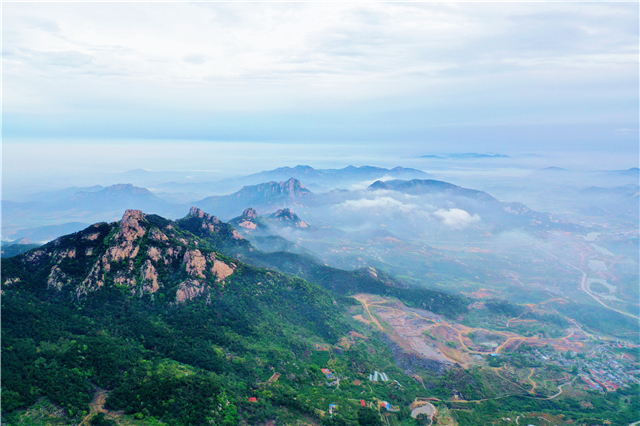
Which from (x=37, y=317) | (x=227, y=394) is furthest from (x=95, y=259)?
(x=227, y=394)

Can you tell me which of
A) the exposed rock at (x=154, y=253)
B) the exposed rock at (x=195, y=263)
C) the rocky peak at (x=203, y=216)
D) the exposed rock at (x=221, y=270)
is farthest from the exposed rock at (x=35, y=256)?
the rocky peak at (x=203, y=216)

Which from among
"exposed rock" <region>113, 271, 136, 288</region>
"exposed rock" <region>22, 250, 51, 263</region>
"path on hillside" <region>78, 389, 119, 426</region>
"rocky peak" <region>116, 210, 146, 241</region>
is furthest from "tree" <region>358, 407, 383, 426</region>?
"exposed rock" <region>22, 250, 51, 263</region>

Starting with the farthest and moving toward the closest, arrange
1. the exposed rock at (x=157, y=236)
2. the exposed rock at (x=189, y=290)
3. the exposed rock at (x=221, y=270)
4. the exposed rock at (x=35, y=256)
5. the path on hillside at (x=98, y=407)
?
1. the exposed rock at (x=221, y=270)
2. the exposed rock at (x=157, y=236)
3. the exposed rock at (x=189, y=290)
4. the exposed rock at (x=35, y=256)
5. the path on hillside at (x=98, y=407)

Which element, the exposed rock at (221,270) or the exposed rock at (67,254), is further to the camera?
the exposed rock at (221,270)

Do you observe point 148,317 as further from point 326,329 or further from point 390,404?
point 390,404

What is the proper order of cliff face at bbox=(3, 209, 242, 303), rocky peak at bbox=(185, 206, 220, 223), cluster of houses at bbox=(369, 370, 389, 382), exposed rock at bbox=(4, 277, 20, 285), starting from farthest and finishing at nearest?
rocky peak at bbox=(185, 206, 220, 223), cluster of houses at bbox=(369, 370, 389, 382), cliff face at bbox=(3, 209, 242, 303), exposed rock at bbox=(4, 277, 20, 285)

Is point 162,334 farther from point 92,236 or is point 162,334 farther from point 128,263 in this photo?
point 92,236

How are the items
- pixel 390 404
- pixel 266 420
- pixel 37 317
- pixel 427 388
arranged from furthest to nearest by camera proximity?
pixel 427 388
pixel 390 404
pixel 37 317
pixel 266 420

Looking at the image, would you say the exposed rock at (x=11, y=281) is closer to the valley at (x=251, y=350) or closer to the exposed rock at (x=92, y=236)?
the valley at (x=251, y=350)

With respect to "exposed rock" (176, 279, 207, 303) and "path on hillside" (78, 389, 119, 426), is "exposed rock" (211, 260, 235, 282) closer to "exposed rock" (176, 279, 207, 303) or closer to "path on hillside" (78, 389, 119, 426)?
"exposed rock" (176, 279, 207, 303)

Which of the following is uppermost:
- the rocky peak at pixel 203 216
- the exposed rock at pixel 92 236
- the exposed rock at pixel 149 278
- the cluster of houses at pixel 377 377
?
the exposed rock at pixel 92 236

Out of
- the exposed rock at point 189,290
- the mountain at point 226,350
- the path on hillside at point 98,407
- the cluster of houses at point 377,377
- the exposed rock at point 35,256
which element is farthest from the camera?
the exposed rock at point 189,290
